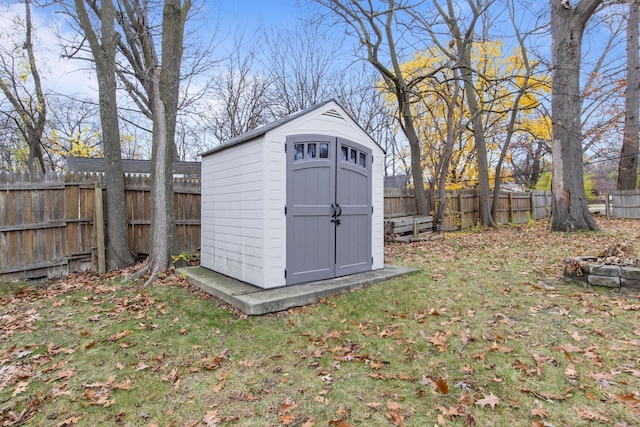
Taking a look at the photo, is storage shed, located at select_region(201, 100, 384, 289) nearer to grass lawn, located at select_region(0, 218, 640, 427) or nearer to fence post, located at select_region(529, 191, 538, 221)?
grass lawn, located at select_region(0, 218, 640, 427)

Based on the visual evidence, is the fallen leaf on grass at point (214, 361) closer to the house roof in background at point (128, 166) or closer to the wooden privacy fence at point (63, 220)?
the wooden privacy fence at point (63, 220)

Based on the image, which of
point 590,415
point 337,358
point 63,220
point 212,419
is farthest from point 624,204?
point 63,220

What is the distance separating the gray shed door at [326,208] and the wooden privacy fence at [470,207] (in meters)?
5.48

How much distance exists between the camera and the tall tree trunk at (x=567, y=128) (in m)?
9.39

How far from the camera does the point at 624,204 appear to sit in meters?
16.2

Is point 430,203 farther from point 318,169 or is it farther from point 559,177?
point 318,169

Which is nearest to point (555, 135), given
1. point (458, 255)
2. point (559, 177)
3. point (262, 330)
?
point (559, 177)

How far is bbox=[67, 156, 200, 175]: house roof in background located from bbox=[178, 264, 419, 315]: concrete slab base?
640cm

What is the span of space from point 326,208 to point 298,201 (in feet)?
1.66

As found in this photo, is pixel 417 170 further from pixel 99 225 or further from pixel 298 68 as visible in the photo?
pixel 99 225

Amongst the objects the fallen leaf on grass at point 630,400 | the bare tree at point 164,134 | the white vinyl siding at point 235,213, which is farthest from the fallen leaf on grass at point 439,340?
the bare tree at point 164,134

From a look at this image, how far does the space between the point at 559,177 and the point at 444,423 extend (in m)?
10.1

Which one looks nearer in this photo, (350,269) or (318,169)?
(318,169)

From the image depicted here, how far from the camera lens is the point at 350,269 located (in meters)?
5.56
